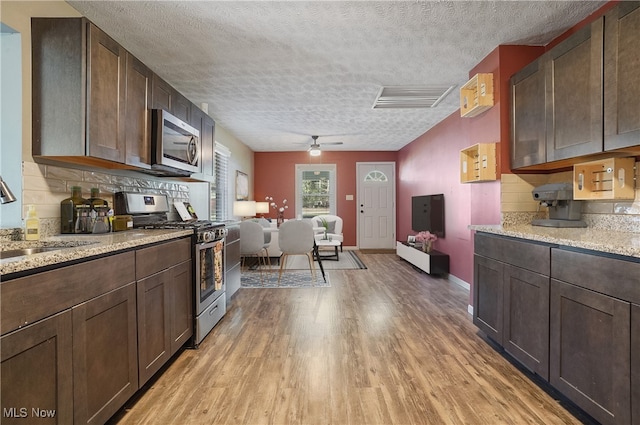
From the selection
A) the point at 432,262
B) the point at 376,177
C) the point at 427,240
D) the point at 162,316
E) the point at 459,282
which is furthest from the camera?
the point at 376,177

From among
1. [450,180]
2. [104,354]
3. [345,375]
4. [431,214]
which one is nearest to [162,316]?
[104,354]

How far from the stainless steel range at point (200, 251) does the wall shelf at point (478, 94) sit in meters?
2.59

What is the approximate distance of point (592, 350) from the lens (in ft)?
4.88

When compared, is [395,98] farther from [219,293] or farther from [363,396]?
[363,396]

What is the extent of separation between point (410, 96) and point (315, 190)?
4330mm

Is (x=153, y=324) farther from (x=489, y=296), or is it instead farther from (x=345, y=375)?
(x=489, y=296)

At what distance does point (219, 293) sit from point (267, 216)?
15.9 feet

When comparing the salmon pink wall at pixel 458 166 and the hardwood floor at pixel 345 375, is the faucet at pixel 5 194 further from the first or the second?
the salmon pink wall at pixel 458 166

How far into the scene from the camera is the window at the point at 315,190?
7836 mm

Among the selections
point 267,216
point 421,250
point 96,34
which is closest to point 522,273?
point 96,34

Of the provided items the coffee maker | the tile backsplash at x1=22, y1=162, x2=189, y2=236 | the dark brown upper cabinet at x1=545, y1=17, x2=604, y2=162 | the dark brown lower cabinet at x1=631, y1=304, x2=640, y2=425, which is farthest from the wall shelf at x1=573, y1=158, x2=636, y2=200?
the tile backsplash at x1=22, y1=162, x2=189, y2=236

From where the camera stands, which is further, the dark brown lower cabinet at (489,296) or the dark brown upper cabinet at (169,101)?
the dark brown upper cabinet at (169,101)

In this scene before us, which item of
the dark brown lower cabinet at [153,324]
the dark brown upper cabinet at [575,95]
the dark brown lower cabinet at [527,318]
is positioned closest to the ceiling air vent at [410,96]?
the dark brown upper cabinet at [575,95]

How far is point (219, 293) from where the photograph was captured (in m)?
2.96
